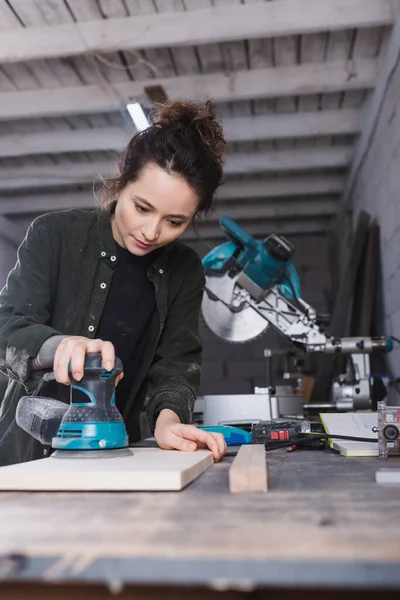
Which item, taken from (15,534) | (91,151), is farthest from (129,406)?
(91,151)

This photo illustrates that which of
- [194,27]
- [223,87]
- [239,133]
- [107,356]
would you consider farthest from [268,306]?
[239,133]

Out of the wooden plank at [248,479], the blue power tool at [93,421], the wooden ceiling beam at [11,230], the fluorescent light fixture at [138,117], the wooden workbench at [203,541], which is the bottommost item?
the wooden workbench at [203,541]

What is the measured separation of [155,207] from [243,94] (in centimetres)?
233

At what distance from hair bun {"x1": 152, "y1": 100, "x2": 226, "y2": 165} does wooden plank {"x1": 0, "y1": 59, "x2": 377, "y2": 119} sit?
200cm

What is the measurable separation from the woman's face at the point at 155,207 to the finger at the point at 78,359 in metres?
0.53

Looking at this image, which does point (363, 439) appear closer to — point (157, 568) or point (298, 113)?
point (157, 568)

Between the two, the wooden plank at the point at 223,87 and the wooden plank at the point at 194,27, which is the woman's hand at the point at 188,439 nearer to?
the wooden plank at the point at 194,27

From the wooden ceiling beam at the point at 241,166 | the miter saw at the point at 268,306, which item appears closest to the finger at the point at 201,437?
the miter saw at the point at 268,306

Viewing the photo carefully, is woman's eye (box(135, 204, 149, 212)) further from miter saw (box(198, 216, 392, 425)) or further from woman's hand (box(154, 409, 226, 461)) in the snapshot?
miter saw (box(198, 216, 392, 425))

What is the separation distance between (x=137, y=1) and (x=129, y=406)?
2094 millimetres

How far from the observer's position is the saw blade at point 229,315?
262cm

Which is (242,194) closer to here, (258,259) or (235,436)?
(258,259)

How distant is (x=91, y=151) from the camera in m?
4.55

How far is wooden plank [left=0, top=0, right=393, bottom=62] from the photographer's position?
2.82m
